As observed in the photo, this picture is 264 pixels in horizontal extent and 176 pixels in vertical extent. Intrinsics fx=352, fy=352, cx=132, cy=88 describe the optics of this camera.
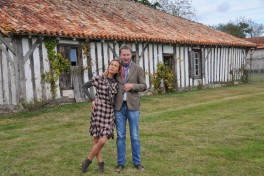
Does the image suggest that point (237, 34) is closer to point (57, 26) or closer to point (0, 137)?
point (57, 26)

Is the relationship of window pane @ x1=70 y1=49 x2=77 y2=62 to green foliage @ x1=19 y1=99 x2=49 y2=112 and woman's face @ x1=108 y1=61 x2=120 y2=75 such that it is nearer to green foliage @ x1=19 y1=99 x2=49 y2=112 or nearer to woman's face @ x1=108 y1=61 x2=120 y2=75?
green foliage @ x1=19 y1=99 x2=49 y2=112

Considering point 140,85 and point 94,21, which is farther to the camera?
point 94,21

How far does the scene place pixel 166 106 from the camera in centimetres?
1202

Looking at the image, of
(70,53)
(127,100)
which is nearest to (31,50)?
(70,53)

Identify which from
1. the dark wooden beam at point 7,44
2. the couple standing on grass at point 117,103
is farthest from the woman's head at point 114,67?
the dark wooden beam at point 7,44

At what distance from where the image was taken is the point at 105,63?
45.9 ft

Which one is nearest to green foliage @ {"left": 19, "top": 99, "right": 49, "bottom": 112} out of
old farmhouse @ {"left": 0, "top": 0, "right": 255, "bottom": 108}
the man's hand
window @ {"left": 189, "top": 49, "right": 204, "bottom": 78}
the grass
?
old farmhouse @ {"left": 0, "top": 0, "right": 255, "bottom": 108}

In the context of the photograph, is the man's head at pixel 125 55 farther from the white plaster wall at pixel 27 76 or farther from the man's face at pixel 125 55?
the white plaster wall at pixel 27 76

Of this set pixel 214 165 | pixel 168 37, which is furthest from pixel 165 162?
pixel 168 37

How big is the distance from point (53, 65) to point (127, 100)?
7.79 metres

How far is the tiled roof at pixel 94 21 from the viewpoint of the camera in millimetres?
11812

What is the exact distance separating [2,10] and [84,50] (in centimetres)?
315

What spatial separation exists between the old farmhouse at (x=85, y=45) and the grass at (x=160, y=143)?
1.62m

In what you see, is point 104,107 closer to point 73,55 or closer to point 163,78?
point 73,55
